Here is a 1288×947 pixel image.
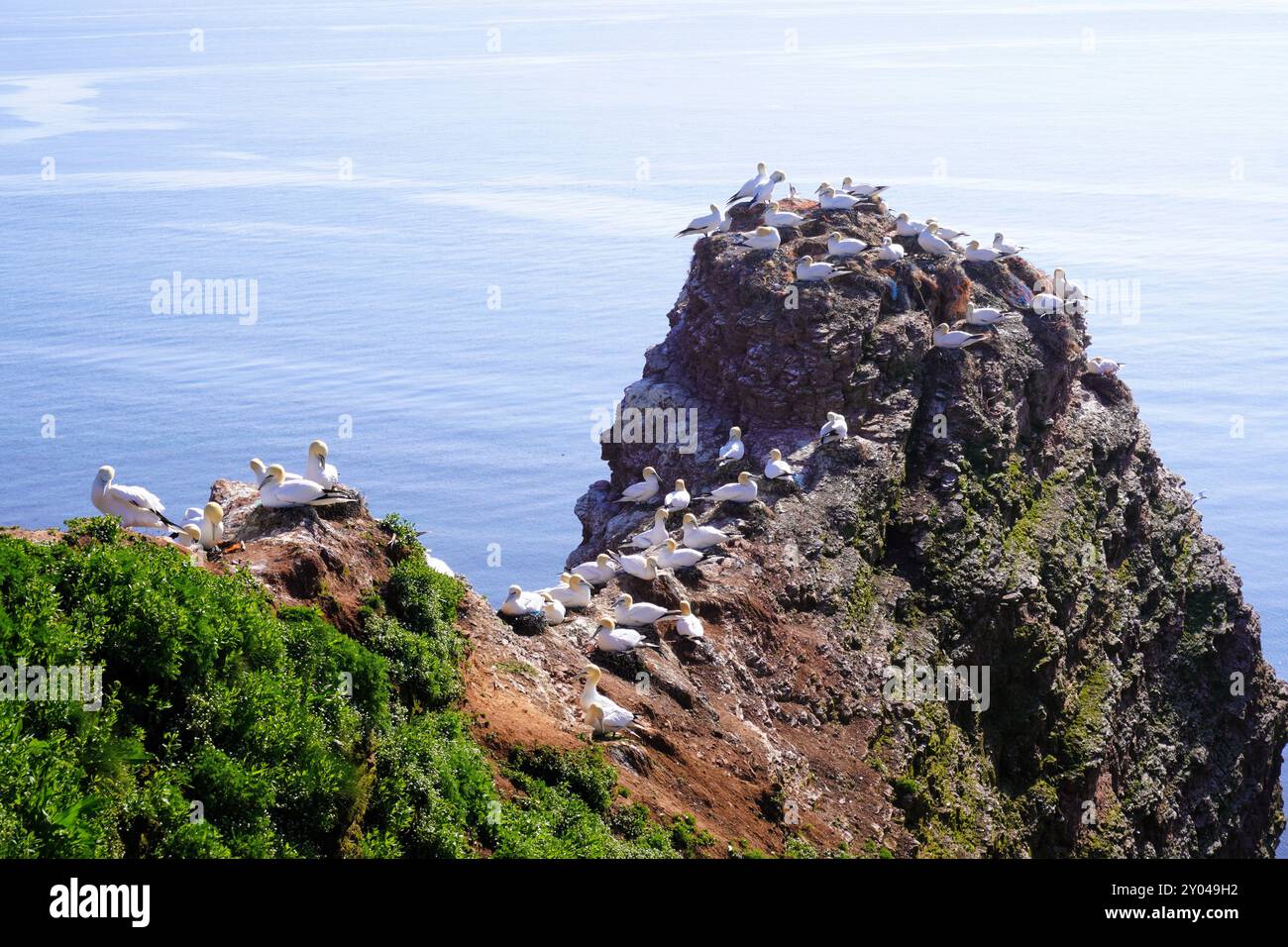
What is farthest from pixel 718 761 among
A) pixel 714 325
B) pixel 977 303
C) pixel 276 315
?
pixel 276 315

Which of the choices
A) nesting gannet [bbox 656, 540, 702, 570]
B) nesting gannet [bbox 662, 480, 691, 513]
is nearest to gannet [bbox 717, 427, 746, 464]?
nesting gannet [bbox 662, 480, 691, 513]

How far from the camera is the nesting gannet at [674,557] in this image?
32000 mm

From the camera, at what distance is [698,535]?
33.4m

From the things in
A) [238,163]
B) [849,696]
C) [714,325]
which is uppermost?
[238,163]

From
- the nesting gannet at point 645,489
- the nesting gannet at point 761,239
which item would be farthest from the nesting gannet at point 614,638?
the nesting gannet at point 761,239

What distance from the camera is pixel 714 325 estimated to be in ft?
141

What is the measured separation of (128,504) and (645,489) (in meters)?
18.4

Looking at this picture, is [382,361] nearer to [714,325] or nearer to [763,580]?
[714,325]

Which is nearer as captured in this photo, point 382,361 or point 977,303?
point 977,303

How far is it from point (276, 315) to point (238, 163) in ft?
146

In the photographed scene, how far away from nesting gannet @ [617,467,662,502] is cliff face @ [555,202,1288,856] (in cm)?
94

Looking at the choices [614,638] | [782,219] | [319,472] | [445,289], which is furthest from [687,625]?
[445,289]

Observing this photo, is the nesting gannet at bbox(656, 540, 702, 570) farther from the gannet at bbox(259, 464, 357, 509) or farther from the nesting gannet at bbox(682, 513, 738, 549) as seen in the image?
the gannet at bbox(259, 464, 357, 509)

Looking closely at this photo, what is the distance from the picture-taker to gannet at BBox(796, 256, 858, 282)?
41.3m
